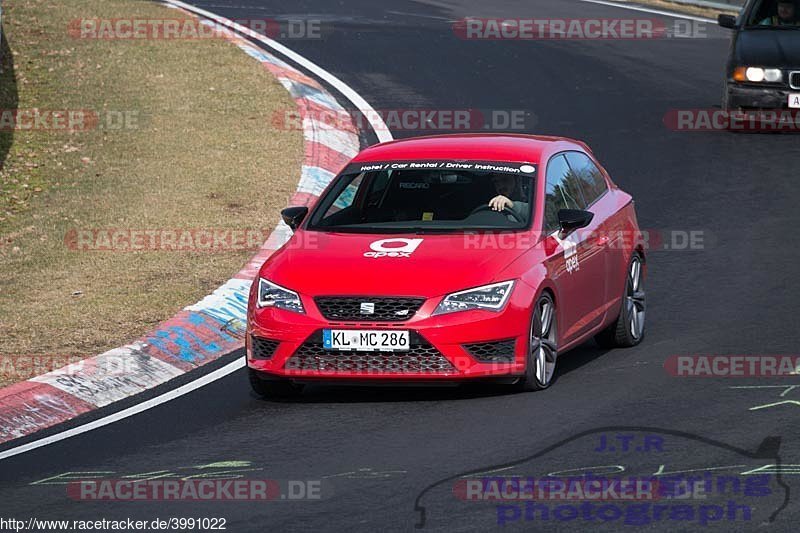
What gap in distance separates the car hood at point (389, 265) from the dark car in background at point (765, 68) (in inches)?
385

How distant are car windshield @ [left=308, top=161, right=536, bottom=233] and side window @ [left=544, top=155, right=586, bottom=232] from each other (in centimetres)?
15

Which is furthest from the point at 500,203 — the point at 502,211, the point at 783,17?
the point at 783,17

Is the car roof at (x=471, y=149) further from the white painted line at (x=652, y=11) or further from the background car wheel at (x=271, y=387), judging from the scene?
the white painted line at (x=652, y=11)

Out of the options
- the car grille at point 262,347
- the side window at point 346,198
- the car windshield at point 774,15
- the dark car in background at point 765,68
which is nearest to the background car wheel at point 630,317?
the side window at point 346,198

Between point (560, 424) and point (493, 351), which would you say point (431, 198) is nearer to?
point (493, 351)

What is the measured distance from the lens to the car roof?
37.0 ft

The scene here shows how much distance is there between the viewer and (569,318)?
1065 centimetres

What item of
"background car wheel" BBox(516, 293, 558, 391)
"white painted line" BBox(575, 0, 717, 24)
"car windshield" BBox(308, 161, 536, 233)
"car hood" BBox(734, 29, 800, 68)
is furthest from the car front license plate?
"white painted line" BBox(575, 0, 717, 24)

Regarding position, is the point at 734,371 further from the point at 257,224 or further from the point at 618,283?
the point at 257,224

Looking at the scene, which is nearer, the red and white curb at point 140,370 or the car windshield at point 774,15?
the red and white curb at point 140,370

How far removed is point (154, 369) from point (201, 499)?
3.43 metres

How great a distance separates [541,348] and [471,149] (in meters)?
1.92

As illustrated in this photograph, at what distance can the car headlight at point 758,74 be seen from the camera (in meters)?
19.3

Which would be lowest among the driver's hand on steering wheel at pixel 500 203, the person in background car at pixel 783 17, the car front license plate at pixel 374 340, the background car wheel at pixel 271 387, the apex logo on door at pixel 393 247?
the background car wheel at pixel 271 387
